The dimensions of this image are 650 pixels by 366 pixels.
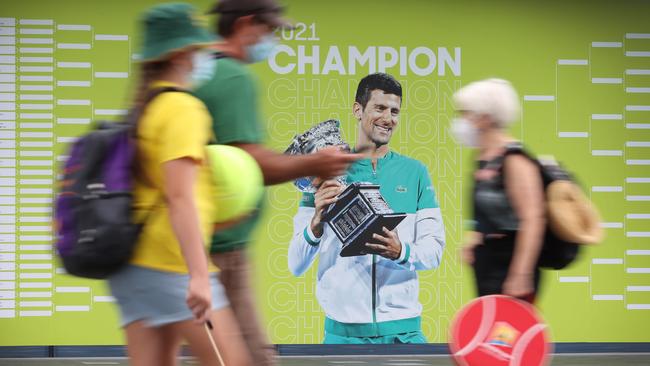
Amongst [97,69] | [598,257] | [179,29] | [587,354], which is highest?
[97,69]

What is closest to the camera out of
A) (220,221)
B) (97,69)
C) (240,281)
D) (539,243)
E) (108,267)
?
(108,267)

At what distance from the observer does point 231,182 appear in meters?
3.04

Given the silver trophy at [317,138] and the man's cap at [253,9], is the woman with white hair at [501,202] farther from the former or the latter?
the silver trophy at [317,138]

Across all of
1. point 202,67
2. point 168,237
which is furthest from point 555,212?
point 168,237

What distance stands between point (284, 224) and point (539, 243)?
15.0 feet

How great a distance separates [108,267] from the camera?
2773mm

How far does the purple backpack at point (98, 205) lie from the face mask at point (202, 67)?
316mm

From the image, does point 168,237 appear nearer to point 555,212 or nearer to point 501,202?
point 501,202

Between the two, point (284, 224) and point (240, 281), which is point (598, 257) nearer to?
point (284, 224)

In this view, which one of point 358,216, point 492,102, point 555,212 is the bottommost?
point 358,216

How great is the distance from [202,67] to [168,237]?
662 millimetres

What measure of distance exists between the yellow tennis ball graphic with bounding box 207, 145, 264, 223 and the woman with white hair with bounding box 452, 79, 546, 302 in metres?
1.34

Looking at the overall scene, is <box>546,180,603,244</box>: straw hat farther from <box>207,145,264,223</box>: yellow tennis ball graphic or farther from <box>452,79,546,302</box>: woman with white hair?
<box>207,145,264,223</box>: yellow tennis ball graphic

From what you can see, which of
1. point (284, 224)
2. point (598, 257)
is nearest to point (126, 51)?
point (284, 224)
